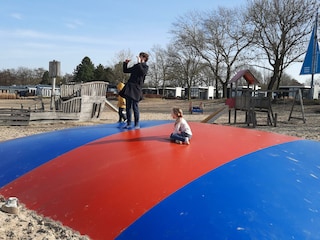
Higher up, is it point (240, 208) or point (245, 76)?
point (245, 76)

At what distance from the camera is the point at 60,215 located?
364 cm

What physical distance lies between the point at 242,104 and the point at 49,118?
27.7ft

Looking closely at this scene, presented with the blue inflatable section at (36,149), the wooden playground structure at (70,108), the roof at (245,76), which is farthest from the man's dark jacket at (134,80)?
the wooden playground structure at (70,108)

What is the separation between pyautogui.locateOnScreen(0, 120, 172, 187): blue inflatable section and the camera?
16.0 feet

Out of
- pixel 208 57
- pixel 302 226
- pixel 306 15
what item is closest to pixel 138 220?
pixel 302 226

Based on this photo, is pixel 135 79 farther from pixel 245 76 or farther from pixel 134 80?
pixel 245 76

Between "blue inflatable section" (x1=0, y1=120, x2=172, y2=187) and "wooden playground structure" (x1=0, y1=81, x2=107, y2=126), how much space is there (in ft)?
29.4

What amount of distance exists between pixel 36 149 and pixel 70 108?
10807 mm

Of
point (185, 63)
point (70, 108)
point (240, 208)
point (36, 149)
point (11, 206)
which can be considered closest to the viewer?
point (240, 208)

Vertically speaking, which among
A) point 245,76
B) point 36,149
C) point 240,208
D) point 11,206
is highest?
point 245,76

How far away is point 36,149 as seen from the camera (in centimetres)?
551

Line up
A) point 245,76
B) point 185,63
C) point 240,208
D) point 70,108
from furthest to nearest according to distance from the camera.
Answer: point 185,63, point 70,108, point 245,76, point 240,208

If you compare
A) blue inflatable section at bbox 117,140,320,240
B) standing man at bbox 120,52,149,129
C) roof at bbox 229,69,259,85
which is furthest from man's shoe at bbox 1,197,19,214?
roof at bbox 229,69,259,85

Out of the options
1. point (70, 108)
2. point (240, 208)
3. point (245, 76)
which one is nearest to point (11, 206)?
point (240, 208)
